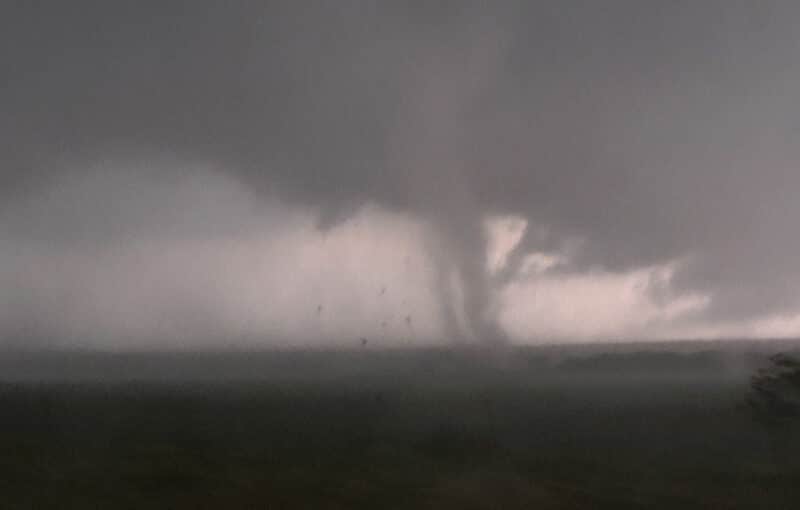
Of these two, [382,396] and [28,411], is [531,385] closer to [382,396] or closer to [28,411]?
[382,396]

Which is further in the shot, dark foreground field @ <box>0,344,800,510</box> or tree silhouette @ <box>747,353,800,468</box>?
tree silhouette @ <box>747,353,800,468</box>

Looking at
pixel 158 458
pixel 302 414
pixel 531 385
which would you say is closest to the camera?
pixel 158 458

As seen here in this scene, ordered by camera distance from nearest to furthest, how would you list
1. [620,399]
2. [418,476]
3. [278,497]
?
[278,497] → [418,476] → [620,399]

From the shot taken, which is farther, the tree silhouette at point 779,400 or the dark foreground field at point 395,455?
the tree silhouette at point 779,400

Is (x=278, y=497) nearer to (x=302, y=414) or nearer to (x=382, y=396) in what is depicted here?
(x=302, y=414)

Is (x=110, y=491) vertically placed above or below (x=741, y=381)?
below

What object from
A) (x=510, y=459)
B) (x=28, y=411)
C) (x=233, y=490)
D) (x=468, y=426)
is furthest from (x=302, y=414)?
(x=233, y=490)

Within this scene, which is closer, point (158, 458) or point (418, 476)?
point (418, 476)

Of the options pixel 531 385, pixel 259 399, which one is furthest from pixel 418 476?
pixel 531 385
